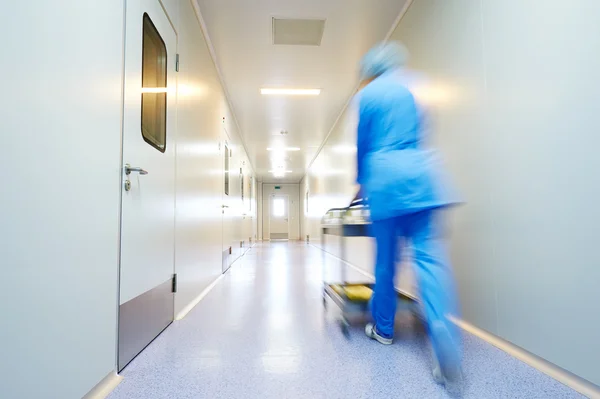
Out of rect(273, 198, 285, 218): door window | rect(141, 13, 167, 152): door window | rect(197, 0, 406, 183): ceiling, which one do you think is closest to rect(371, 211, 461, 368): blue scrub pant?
rect(141, 13, 167, 152): door window

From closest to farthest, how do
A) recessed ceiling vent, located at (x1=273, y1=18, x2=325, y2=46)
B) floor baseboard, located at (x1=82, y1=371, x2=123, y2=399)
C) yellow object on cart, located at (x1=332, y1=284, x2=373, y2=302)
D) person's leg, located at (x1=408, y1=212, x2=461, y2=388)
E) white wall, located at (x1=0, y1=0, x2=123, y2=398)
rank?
white wall, located at (x1=0, y1=0, x2=123, y2=398), floor baseboard, located at (x1=82, y1=371, x2=123, y2=399), person's leg, located at (x1=408, y1=212, x2=461, y2=388), yellow object on cart, located at (x1=332, y1=284, x2=373, y2=302), recessed ceiling vent, located at (x1=273, y1=18, x2=325, y2=46)

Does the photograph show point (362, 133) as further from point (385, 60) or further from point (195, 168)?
point (195, 168)

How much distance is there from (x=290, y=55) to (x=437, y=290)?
3.88m

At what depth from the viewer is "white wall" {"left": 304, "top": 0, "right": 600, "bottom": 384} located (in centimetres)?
138

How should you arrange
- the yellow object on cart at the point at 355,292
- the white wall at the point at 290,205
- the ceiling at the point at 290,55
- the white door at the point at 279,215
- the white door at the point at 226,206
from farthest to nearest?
the white door at the point at 279,215 < the white wall at the point at 290,205 < the white door at the point at 226,206 < the ceiling at the point at 290,55 < the yellow object on cart at the point at 355,292

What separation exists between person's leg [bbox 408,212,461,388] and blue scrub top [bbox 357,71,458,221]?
0.40ft

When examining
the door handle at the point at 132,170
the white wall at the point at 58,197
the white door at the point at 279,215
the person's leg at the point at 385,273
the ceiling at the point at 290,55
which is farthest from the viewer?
the white door at the point at 279,215

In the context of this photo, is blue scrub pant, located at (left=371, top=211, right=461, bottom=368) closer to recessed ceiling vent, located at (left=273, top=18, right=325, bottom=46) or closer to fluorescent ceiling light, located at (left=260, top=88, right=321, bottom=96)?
recessed ceiling vent, located at (left=273, top=18, right=325, bottom=46)

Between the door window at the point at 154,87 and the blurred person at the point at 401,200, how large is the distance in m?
1.33

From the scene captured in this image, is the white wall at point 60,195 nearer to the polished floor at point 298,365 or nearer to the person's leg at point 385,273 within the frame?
the polished floor at point 298,365

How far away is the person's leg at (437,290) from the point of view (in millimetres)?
1486

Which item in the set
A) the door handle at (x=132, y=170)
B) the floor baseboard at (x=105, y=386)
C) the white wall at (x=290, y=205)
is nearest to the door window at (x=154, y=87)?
the door handle at (x=132, y=170)

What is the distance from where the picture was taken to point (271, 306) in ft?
9.68

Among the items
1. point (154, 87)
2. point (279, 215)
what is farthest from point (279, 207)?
point (154, 87)
